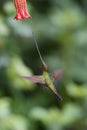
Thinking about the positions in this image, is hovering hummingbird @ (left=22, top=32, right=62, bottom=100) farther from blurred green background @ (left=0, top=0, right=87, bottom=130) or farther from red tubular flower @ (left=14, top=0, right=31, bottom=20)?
blurred green background @ (left=0, top=0, right=87, bottom=130)

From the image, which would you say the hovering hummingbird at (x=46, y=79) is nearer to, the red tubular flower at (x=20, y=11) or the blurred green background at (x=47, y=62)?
the red tubular flower at (x=20, y=11)

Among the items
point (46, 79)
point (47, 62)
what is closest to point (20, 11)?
point (46, 79)

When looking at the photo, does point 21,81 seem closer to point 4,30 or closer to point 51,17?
point 4,30

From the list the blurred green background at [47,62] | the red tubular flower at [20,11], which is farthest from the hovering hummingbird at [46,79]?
the blurred green background at [47,62]

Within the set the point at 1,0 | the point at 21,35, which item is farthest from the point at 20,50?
the point at 1,0

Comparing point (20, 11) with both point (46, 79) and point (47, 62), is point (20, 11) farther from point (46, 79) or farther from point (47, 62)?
point (47, 62)

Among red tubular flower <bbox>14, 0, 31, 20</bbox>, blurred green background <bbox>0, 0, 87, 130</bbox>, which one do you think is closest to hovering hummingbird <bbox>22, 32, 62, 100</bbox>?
red tubular flower <bbox>14, 0, 31, 20</bbox>

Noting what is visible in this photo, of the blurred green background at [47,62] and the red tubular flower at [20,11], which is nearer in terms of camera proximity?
the red tubular flower at [20,11]

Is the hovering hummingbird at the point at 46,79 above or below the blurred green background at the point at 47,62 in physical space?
above
